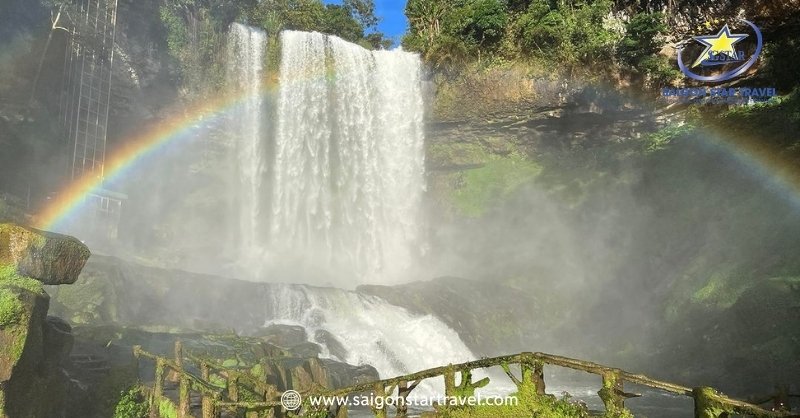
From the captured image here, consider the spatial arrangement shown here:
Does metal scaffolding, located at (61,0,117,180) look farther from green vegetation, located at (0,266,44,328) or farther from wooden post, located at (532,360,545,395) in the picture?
wooden post, located at (532,360,545,395)

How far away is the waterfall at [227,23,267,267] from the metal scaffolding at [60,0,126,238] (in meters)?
7.06

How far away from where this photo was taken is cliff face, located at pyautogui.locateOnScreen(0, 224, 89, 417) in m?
6.16

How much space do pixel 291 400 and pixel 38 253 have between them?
4.48 meters

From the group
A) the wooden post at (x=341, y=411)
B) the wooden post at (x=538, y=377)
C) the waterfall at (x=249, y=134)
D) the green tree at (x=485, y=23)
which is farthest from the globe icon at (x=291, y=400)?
the green tree at (x=485, y=23)

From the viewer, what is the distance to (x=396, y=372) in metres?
17.1

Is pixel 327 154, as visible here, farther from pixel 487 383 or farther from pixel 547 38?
pixel 487 383

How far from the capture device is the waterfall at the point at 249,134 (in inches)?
1252

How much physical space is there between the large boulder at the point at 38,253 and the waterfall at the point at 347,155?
24.2 meters

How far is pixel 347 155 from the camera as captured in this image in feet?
107

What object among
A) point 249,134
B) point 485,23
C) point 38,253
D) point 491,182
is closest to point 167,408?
point 38,253

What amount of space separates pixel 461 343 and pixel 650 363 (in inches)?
297

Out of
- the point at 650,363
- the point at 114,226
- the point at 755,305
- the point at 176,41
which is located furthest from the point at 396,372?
the point at 176,41

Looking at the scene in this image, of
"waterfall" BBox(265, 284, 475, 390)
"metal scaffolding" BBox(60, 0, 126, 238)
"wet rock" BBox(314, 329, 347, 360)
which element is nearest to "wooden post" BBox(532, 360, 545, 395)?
"wet rock" BBox(314, 329, 347, 360)

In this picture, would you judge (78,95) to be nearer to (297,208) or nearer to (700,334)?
(297,208)
